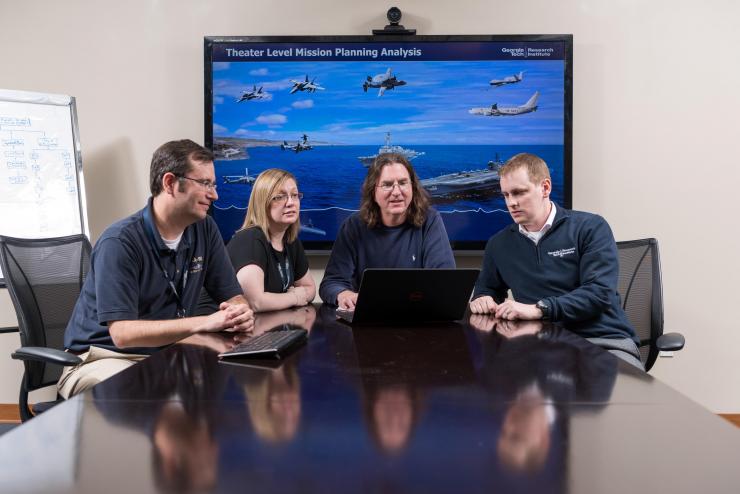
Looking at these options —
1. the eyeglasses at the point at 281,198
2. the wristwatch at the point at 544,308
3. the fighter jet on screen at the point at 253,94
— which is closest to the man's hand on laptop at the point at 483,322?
the wristwatch at the point at 544,308

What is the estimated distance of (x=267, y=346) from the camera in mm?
1627

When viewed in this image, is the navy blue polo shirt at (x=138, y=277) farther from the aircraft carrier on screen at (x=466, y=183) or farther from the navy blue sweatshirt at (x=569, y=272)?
the aircraft carrier on screen at (x=466, y=183)

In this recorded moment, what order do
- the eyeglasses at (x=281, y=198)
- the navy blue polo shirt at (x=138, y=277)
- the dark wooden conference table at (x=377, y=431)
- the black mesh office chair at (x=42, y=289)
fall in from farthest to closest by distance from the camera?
1. the eyeglasses at (x=281, y=198)
2. the black mesh office chair at (x=42, y=289)
3. the navy blue polo shirt at (x=138, y=277)
4. the dark wooden conference table at (x=377, y=431)

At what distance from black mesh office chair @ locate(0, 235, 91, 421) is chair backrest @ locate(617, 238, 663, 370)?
2209 millimetres

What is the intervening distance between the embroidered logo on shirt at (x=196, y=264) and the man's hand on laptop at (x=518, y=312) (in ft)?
3.27

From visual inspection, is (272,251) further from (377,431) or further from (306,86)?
(377,431)

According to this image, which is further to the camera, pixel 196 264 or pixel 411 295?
pixel 196 264

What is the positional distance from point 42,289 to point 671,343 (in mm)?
2203

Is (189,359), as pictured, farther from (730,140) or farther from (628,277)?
(730,140)

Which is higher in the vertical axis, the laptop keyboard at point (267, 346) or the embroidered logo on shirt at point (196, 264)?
the embroidered logo on shirt at point (196, 264)

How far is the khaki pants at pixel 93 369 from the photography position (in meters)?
2.01

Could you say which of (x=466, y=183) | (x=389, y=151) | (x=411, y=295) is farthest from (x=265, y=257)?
(x=466, y=183)

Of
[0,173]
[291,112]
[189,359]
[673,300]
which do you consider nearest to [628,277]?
[673,300]

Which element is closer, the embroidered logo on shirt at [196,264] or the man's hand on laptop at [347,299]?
the embroidered logo on shirt at [196,264]
